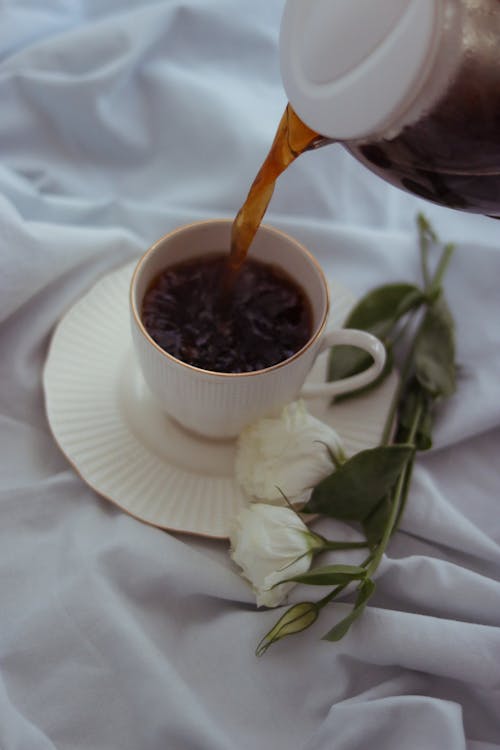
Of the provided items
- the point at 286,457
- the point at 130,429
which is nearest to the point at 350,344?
the point at 286,457

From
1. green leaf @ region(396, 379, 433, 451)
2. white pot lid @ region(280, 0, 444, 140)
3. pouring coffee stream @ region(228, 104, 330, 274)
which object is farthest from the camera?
green leaf @ region(396, 379, 433, 451)

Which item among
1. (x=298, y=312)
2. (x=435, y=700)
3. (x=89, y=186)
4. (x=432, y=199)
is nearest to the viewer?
(x=432, y=199)

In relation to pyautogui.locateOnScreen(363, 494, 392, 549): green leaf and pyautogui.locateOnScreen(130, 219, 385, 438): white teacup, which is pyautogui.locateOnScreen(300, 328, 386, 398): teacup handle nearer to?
pyautogui.locateOnScreen(130, 219, 385, 438): white teacup

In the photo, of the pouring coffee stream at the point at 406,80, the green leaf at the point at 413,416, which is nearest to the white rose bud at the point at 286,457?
the green leaf at the point at 413,416

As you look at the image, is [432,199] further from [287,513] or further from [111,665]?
[111,665]

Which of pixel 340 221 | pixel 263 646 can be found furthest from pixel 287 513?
pixel 340 221

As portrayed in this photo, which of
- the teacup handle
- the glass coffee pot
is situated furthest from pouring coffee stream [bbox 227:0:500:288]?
the teacup handle

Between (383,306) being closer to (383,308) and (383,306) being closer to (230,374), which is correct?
(383,308)
